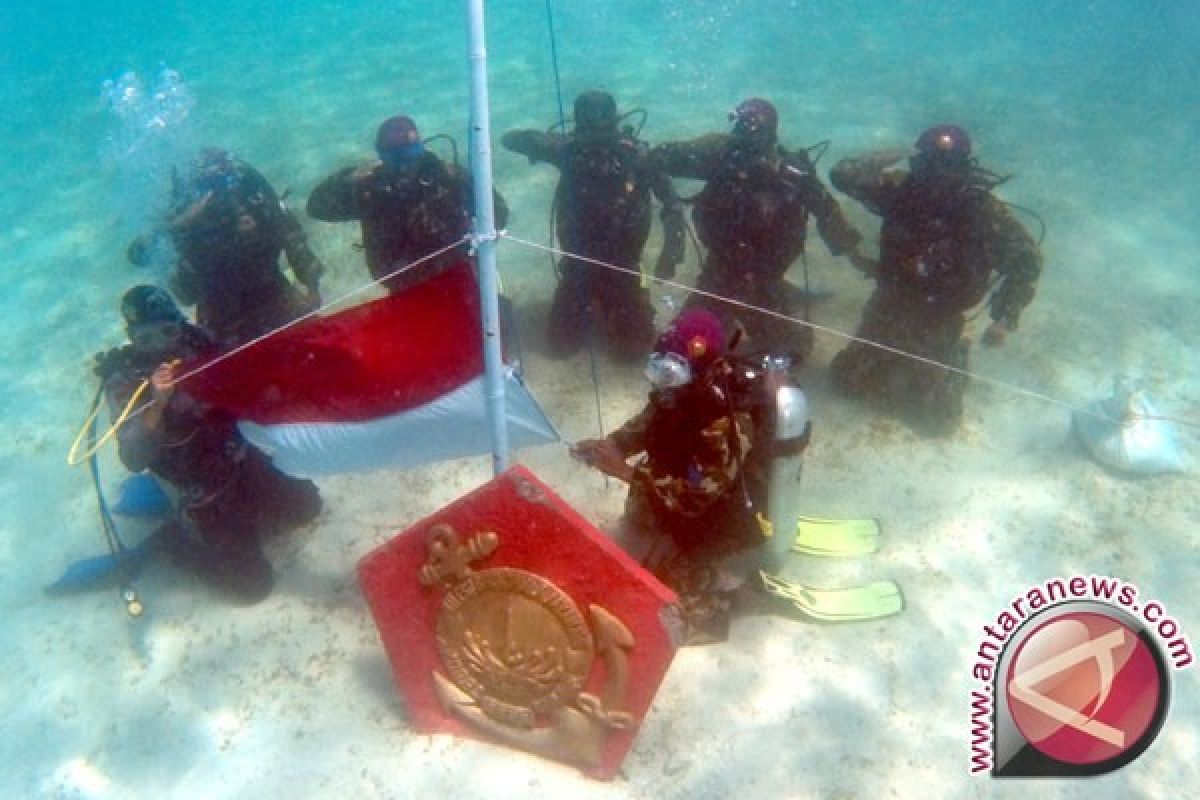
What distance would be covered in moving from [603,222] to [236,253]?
342 centimetres

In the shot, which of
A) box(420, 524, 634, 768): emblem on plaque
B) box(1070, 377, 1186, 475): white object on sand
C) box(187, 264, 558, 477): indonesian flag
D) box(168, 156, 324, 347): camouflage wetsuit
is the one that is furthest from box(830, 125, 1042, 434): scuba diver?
box(168, 156, 324, 347): camouflage wetsuit

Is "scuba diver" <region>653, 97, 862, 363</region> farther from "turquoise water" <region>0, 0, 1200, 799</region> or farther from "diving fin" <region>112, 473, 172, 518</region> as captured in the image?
"diving fin" <region>112, 473, 172, 518</region>

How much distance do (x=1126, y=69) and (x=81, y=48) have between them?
3291cm

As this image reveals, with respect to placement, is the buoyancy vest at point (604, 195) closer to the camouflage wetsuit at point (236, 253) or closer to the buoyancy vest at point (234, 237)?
the camouflage wetsuit at point (236, 253)

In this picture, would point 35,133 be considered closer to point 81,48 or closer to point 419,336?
point 81,48

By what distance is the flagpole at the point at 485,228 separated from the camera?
11.1 ft

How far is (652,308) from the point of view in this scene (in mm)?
7992

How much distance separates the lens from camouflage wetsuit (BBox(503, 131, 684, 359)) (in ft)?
24.2

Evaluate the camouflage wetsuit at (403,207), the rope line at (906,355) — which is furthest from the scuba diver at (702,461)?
the camouflage wetsuit at (403,207)

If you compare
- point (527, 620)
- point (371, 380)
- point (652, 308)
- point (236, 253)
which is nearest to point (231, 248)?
point (236, 253)

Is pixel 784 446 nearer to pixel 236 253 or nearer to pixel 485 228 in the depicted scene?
pixel 485 228

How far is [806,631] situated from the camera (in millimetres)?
5371

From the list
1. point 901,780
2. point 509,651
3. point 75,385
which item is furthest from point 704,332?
point 75,385

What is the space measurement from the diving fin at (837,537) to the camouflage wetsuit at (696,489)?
52cm
